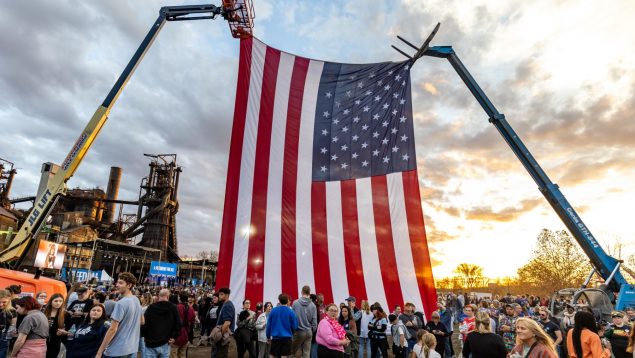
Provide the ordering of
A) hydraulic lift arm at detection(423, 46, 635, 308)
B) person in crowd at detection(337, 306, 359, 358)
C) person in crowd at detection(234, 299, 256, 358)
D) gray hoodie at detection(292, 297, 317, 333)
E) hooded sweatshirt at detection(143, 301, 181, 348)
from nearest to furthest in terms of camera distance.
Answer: hooded sweatshirt at detection(143, 301, 181, 348)
gray hoodie at detection(292, 297, 317, 333)
person in crowd at detection(234, 299, 256, 358)
person in crowd at detection(337, 306, 359, 358)
hydraulic lift arm at detection(423, 46, 635, 308)

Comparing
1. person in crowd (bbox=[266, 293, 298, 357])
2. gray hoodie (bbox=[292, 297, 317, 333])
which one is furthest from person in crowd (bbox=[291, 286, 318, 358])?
person in crowd (bbox=[266, 293, 298, 357])

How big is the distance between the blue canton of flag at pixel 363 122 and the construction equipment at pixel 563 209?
55.5 inches

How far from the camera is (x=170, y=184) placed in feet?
156

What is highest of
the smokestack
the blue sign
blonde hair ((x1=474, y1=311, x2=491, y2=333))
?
the smokestack

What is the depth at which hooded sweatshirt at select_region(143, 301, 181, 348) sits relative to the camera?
5.38 m

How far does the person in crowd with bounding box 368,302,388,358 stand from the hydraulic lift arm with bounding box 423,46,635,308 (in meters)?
8.33

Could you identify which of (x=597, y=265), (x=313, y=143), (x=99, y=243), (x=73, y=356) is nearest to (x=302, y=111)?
(x=313, y=143)

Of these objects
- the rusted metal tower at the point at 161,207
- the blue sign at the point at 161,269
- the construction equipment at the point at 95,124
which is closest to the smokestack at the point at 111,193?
the rusted metal tower at the point at 161,207

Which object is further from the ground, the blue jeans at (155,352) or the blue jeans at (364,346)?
the blue jeans at (155,352)

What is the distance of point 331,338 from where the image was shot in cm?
576

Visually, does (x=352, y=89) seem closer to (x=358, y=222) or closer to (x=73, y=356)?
(x=358, y=222)

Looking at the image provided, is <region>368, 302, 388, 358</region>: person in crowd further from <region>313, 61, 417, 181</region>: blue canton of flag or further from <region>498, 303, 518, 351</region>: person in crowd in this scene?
<region>313, 61, 417, 181</region>: blue canton of flag

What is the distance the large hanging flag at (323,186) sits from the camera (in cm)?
969

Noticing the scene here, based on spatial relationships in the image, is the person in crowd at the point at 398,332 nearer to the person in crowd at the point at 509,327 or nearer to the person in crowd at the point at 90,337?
the person in crowd at the point at 509,327
